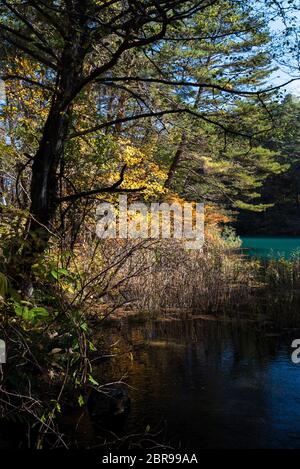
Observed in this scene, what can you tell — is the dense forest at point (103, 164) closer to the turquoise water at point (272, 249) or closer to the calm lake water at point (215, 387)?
the calm lake water at point (215, 387)

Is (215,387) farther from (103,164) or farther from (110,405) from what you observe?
(103,164)

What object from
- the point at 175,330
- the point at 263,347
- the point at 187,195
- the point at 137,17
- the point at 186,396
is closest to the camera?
the point at 137,17

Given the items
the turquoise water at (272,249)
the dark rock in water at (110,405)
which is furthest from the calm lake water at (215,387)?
the turquoise water at (272,249)

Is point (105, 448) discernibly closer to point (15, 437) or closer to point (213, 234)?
point (15, 437)

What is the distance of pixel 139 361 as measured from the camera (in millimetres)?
7031

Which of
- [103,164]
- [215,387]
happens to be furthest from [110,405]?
[103,164]

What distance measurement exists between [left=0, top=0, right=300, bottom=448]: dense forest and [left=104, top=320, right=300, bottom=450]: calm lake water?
0.74 m

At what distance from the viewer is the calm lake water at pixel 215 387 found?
15.5 ft

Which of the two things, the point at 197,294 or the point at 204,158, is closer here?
the point at 197,294

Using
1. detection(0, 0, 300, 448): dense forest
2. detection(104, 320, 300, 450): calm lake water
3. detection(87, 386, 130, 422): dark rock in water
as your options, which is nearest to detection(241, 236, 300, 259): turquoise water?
detection(0, 0, 300, 448): dense forest

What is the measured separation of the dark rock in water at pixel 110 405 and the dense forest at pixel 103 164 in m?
0.12

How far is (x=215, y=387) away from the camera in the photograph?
597 cm

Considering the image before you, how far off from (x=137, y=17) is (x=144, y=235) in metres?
7.84

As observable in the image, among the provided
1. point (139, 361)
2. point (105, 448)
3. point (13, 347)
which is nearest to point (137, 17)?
point (13, 347)
